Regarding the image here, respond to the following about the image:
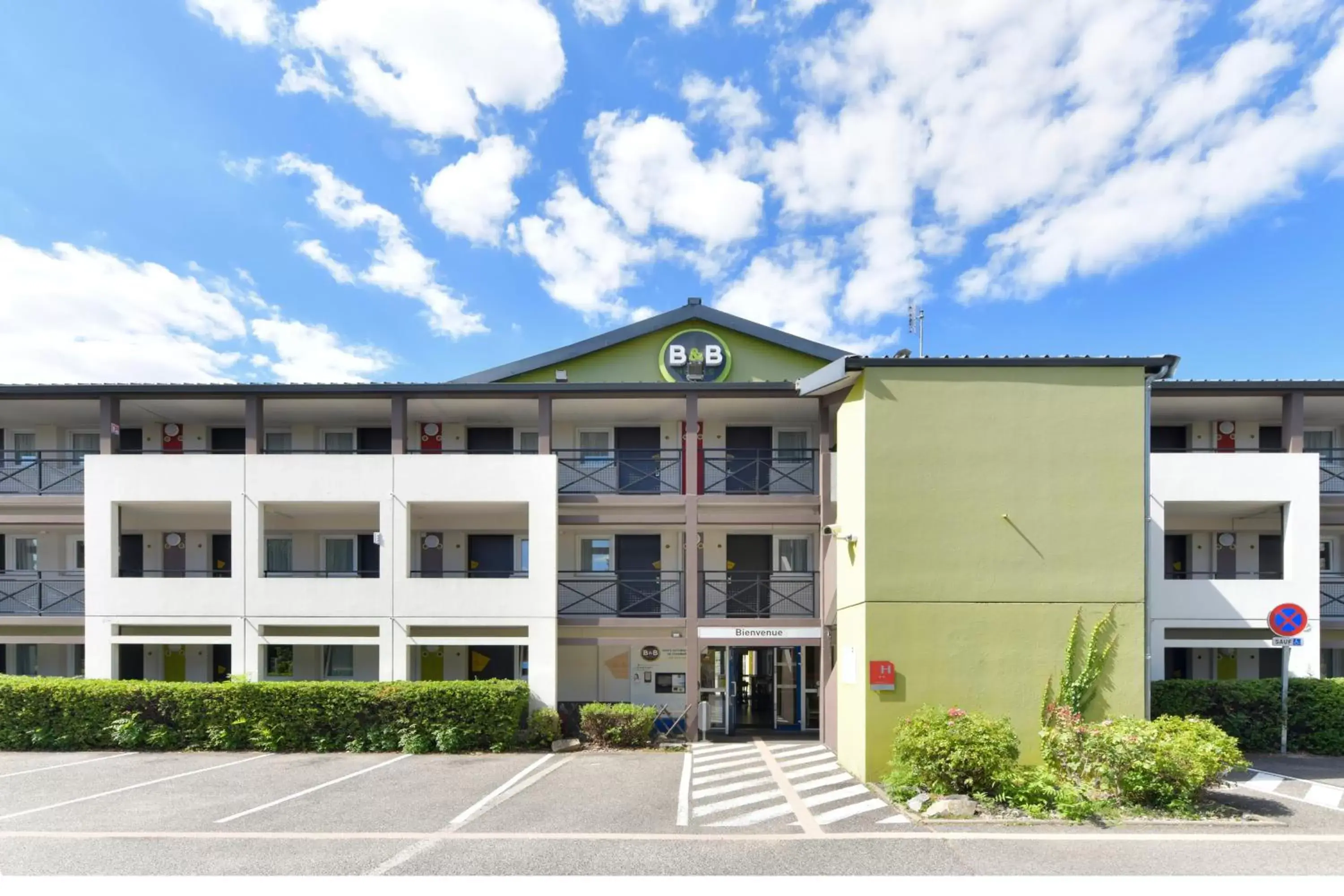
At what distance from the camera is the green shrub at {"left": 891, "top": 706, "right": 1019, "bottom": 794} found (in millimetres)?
9094

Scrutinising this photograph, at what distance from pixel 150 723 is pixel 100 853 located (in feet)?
22.1

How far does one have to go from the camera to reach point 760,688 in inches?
626

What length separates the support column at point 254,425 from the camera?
1503cm

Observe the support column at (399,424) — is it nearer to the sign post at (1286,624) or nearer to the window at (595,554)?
the window at (595,554)

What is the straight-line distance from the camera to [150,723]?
43.9 feet

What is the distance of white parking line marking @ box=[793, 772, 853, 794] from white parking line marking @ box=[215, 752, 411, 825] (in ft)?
22.7

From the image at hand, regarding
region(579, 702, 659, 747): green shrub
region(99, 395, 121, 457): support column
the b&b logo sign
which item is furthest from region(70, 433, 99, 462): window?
the b&b logo sign

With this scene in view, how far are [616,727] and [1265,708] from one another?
11.9 metres

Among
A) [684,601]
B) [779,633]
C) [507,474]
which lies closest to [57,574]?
[507,474]

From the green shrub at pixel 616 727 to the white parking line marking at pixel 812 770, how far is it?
10.7 ft

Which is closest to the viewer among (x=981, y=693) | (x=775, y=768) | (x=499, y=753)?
(x=981, y=693)

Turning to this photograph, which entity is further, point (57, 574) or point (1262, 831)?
point (57, 574)

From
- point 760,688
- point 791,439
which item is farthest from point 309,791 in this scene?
point 791,439

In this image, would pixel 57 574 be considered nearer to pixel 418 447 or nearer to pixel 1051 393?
pixel 418 447
